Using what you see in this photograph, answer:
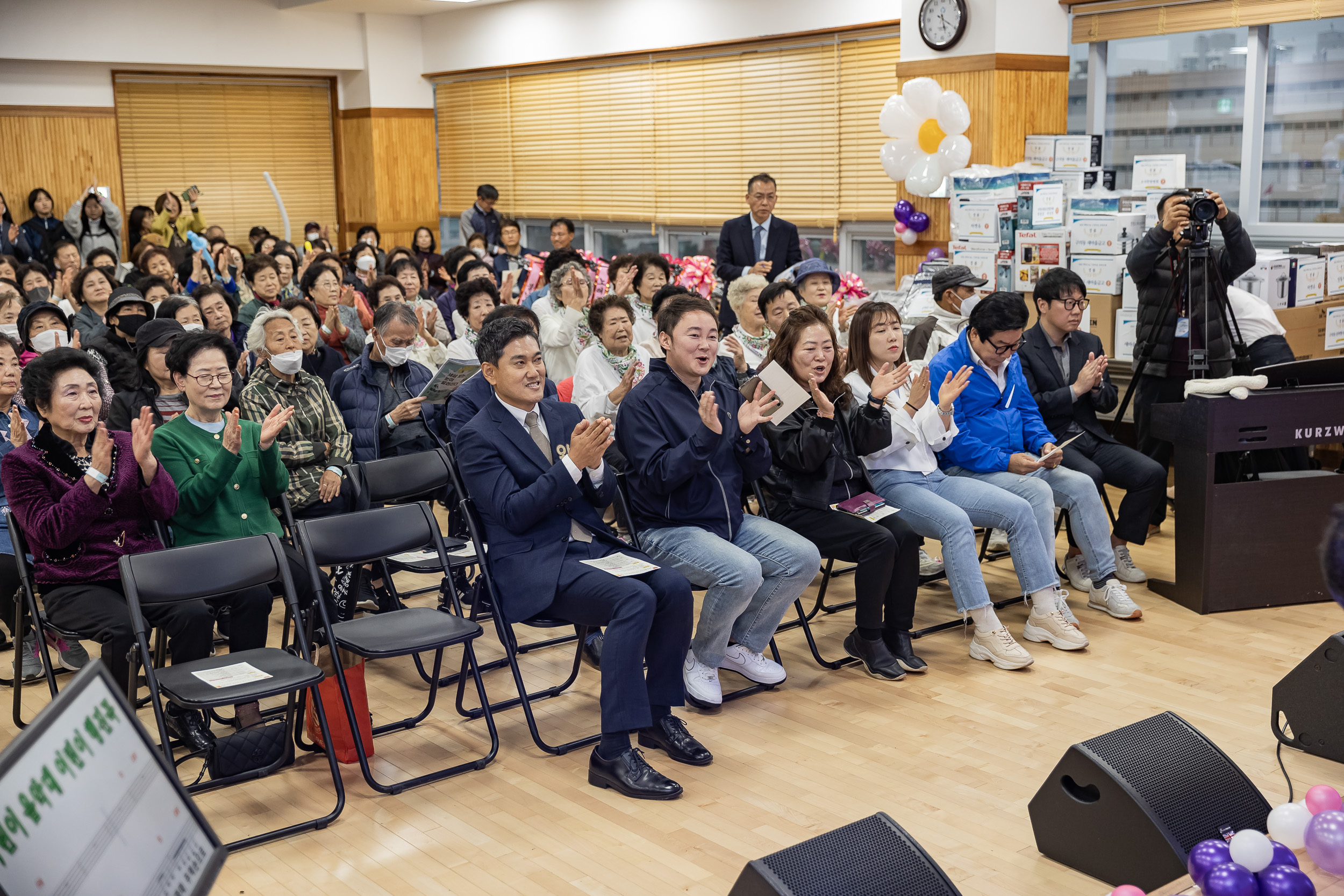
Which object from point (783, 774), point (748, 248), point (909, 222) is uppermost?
point (909, 222)

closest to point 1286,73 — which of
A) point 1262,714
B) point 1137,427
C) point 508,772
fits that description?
point 1137,427

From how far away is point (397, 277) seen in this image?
6672mm

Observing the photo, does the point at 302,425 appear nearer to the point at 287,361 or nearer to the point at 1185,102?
the point at 287,361

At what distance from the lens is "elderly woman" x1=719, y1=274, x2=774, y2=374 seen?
543 cm

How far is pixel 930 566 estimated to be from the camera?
5145mm

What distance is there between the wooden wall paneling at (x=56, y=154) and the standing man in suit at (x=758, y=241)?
6892 millimetres

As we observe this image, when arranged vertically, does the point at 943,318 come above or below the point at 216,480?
above

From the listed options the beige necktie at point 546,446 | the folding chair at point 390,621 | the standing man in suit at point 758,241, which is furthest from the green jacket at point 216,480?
the standing man in suit at point 758,241

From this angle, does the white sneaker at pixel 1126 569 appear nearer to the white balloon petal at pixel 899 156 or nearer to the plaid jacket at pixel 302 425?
the white balloon petal at pixel 899 156

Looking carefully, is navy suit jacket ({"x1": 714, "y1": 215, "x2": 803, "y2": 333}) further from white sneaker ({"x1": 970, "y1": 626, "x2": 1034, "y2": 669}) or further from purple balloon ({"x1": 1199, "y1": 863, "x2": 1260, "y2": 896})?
purple balloon ({"x1": 1199, "y1": 863, "x2": 1260, "y2": 896})

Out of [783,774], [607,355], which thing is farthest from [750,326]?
[783,774]

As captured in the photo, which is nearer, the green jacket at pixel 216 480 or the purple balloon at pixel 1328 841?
the purple balloon at pixel 1328 841

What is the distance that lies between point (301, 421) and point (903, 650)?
2.40 metres

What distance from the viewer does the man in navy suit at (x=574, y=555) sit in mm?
3299
